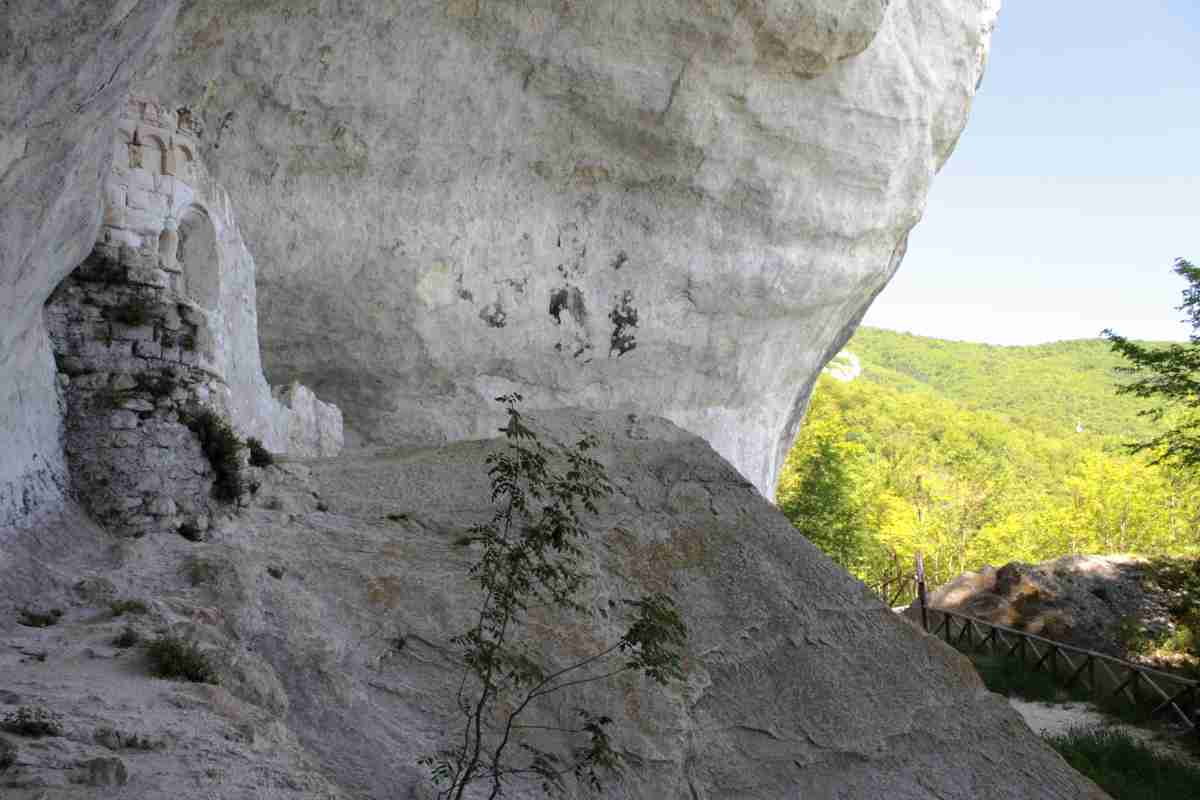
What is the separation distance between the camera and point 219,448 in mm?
5078

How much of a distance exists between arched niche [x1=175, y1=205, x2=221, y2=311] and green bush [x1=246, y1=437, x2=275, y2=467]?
2.72 feet

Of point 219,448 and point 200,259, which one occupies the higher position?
point 200,259

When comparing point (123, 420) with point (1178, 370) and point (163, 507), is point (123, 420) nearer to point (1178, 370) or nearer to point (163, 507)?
point (163, 507)

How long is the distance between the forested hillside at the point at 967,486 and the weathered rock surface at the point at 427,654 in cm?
728

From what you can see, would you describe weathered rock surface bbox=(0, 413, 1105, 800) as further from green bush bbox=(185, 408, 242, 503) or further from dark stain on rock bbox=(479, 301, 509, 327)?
Result: dark stain on rock bbox=(479, 301, 509, 327)

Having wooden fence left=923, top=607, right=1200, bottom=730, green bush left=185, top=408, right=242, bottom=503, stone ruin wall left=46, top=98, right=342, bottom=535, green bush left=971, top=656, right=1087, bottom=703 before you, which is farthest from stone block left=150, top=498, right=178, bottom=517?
green bush left=971, top=656, right=1087, bottom=703

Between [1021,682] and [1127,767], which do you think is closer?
[1127,767]

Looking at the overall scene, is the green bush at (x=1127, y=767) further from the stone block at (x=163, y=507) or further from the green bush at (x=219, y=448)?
the stone block at (x=163, y=507)

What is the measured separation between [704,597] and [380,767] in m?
2.37

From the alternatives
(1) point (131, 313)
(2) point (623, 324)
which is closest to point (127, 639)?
(1) point (131, 313)

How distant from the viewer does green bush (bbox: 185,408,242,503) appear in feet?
16.5

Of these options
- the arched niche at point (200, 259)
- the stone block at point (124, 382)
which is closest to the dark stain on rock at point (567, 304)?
the arched niche at point (200, 259)

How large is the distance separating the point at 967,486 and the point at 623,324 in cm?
2640

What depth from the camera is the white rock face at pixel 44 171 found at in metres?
2.98
